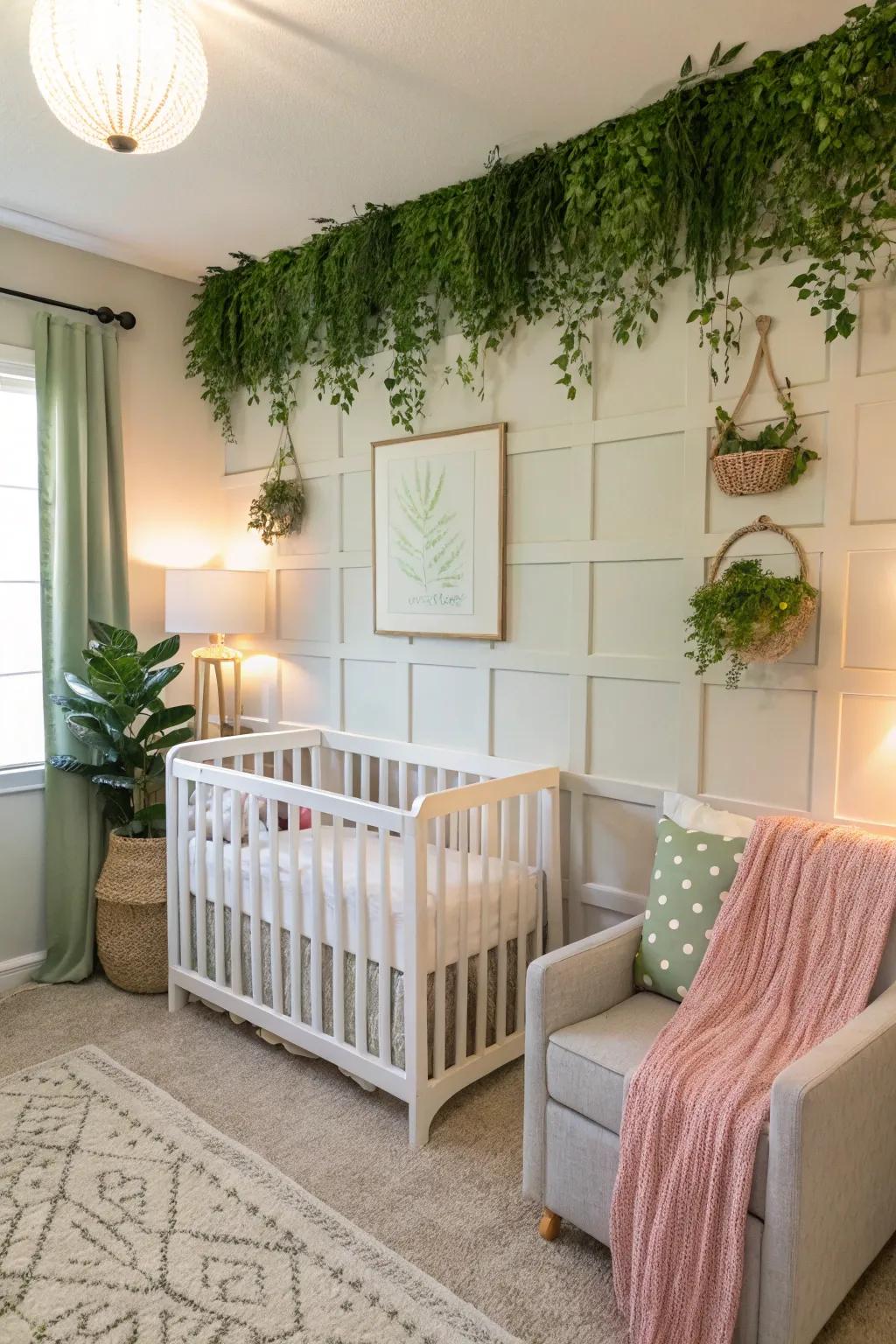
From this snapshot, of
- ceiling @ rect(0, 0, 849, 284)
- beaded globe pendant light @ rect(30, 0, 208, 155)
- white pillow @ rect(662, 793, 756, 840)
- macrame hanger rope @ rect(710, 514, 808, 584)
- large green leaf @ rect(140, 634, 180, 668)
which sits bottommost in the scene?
white pillow @ rect(662, 793, 756, 840)

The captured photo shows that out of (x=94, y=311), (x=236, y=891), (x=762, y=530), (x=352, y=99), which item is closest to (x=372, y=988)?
(x=236, y=891)

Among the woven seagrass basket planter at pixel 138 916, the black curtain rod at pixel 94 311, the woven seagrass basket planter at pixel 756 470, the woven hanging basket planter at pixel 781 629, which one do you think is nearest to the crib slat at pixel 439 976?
the woven hanging basket planter at pixel 781 629

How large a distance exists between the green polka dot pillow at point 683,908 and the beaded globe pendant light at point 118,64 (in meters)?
1.94

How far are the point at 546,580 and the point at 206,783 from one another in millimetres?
1259

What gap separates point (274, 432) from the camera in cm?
365

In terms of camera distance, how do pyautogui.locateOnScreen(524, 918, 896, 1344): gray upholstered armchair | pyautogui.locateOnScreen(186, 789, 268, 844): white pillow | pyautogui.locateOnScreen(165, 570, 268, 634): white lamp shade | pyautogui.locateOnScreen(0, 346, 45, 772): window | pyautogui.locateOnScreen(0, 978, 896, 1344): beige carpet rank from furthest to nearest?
pyautogui.locateOnScreen(165, 570, 268, 634): white lamp shade, pyautogui.locateOnScreen(0, 346, 45, 772): window, pyautogui.locateOnScreen(186, 789, 268, 844): white pillow, pyautogui.locateOnScreen(0, 978, 896, 1344): beige carpet, pyautogui.locateOnScreen(524, 918, 896, 1344): gray upholstered armchair

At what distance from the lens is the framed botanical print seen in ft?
9.61

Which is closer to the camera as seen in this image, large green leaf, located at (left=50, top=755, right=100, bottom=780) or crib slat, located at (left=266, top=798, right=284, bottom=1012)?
crib slat, located at (left=266, top=798, right=284, bottom=1012)

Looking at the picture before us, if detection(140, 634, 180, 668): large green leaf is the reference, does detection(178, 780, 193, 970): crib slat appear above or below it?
below

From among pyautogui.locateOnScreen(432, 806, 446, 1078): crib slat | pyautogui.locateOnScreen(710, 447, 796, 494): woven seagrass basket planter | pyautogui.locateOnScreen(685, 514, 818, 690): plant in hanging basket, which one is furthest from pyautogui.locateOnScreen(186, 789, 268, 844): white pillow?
pyautogui.locateOnScreen(710, 447, 796, 494): woven seagrass basket planter

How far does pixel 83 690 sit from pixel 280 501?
1020 mm

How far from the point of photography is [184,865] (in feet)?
9.91

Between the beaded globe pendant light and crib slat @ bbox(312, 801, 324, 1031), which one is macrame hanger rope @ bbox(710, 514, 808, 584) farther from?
the beaded globe pendant light

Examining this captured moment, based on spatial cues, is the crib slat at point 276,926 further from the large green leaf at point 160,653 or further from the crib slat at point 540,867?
the large green leaf at point 160,653
